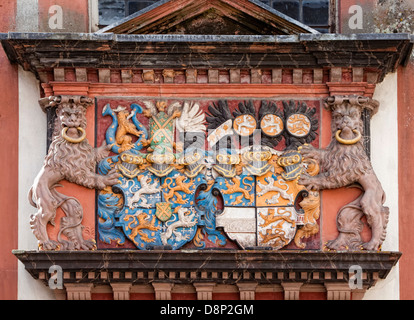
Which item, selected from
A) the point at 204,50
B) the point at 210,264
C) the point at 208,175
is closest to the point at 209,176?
the point at 208,175

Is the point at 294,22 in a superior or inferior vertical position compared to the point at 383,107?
superior

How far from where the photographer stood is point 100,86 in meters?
15.5

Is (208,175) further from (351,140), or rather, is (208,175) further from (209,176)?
(351,140)

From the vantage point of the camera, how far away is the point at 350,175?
15148 millimetres

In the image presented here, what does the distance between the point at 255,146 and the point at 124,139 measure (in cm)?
156

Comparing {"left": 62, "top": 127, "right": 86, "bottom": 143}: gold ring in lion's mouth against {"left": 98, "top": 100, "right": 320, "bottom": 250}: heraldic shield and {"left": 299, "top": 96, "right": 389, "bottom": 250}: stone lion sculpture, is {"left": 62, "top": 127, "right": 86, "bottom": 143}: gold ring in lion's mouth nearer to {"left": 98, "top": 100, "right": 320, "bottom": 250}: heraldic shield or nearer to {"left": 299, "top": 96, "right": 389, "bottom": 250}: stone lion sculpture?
{"left": 98, "top": 100, "right": 320, "bottom": 250}: heraldic shield

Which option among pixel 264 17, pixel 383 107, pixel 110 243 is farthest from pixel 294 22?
pixel 110 243

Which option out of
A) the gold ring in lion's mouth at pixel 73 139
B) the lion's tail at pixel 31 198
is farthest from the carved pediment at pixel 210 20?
the lion's tail at pixel 31 198

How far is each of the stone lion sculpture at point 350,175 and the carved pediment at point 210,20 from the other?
1.09 meters

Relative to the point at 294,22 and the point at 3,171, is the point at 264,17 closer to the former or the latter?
the point at 294,22

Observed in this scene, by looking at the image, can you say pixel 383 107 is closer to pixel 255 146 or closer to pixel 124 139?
pixel 255 146

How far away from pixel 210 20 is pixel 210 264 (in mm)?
3032
